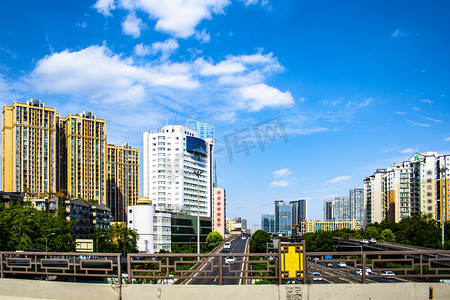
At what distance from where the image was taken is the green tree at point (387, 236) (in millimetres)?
76906

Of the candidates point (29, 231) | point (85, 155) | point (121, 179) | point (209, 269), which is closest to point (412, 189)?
point (85, 155)

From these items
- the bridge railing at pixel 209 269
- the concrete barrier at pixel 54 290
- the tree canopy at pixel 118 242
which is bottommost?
the tree canopy at pixel 118 242

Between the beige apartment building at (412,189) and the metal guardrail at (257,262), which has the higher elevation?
the metal guardrail at (257,262)

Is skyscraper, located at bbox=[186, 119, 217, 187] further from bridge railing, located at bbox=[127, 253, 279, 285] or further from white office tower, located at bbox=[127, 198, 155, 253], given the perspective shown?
bridge railing, located at bbox=[127, 253, 279, 285]

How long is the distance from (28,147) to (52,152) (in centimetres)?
622

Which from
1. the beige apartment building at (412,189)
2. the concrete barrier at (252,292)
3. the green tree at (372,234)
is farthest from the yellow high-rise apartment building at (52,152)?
the concrete barrier at (252,292)

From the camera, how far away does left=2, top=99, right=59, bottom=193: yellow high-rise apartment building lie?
9556 cm

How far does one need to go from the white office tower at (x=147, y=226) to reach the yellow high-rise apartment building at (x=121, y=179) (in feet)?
186

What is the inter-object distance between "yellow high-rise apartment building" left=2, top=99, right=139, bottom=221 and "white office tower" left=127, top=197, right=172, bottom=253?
2842 cm

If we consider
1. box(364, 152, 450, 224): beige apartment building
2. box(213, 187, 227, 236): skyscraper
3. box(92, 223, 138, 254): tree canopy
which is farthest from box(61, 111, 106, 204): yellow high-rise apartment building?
box(364, 152, 450, 224): beige apartment building

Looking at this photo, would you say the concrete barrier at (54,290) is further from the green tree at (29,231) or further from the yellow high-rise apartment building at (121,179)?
the yellow high-rise apartment building at (121,179)

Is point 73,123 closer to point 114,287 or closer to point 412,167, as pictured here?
point 412,167

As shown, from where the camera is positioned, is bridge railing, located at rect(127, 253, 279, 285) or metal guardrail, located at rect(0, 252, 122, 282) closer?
bridge railing, located at rect(127, 253, 279, 285)

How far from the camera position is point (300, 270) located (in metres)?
6.68
